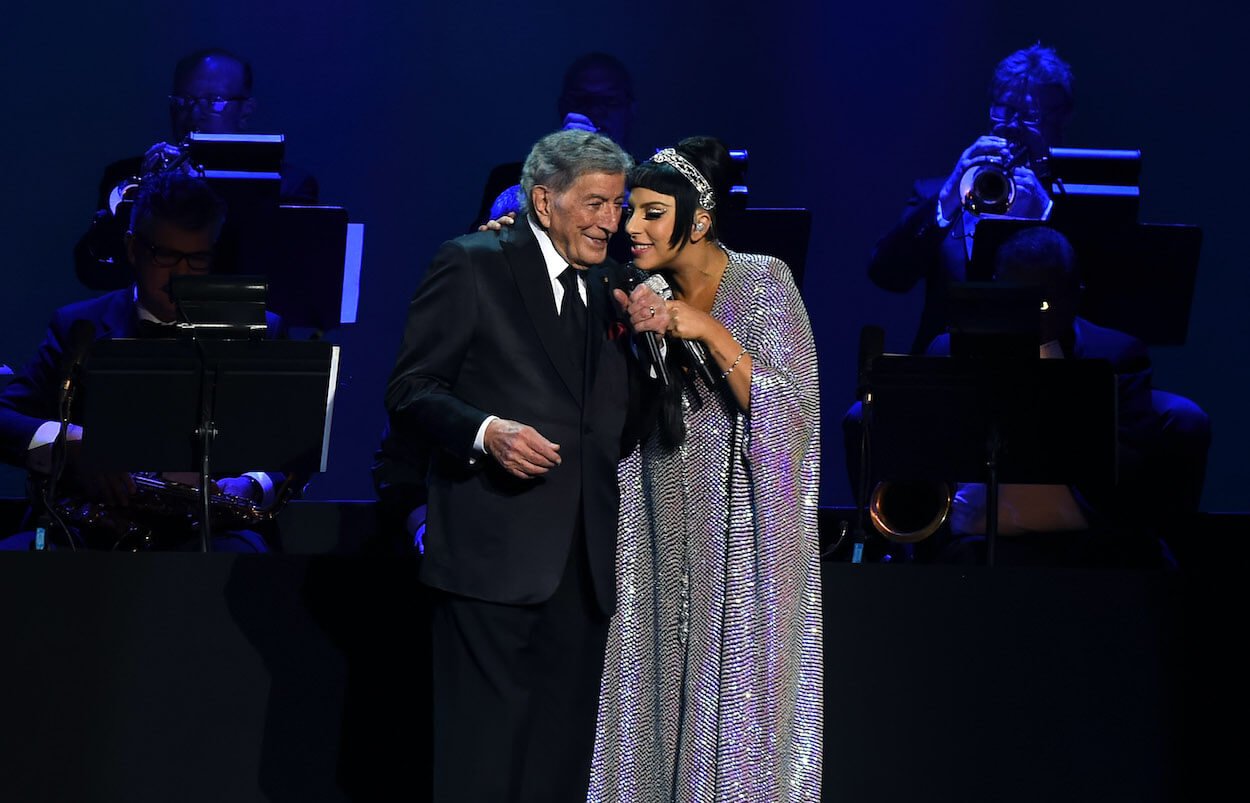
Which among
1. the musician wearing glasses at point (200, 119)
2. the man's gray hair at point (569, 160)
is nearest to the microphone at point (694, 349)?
the man's gray hair at point (569, 160)

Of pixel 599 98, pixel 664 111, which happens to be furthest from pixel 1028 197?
pixel 664 111

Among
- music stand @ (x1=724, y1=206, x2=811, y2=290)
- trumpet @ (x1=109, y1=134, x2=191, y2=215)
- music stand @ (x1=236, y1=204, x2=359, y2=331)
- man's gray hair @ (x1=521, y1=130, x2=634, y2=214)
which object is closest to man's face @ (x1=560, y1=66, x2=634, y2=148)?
music stand @ (x1=724, y1=206, x2=811, y2=290)

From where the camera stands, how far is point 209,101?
5902 millimetres

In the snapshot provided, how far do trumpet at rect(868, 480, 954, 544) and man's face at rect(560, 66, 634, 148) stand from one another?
1.78 metres

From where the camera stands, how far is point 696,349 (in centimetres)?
322

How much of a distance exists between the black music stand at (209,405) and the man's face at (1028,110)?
2870mm

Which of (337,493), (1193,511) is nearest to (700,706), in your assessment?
(1193,511)

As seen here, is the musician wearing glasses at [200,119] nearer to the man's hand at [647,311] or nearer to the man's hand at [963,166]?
the man's hand at [963,166]

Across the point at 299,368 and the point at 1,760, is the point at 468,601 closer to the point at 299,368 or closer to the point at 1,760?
the point at 299,368

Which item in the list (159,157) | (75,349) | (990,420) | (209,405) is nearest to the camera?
(209,405)

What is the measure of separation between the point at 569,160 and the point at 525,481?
0.64 metres

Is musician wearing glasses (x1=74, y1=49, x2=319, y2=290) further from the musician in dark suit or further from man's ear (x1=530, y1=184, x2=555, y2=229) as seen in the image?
man's ear (x1=530, y1=184, x2=555, y2=229)

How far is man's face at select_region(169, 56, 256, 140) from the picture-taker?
589 cm

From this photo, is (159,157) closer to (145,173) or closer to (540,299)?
(145,173)
